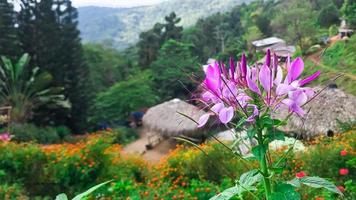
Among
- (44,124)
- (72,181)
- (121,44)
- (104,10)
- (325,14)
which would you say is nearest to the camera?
(72,181)

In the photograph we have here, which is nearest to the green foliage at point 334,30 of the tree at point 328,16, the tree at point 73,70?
the tree at point 328,16

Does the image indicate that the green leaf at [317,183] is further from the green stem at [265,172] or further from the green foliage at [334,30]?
the green foliage at [334,30]

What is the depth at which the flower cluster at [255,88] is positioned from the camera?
94 centimetres

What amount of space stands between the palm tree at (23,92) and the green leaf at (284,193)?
1452cm

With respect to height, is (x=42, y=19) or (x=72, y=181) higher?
(x=42, y=19)

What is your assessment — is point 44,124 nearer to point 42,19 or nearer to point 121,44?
point 42,19

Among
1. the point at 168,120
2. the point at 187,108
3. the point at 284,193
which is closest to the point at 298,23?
the point at 187,108

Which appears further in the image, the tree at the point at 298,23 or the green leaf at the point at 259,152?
the tree at the point at 298,23

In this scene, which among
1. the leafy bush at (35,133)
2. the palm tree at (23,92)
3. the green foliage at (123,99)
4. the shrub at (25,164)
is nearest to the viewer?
the shrub at (25,164)

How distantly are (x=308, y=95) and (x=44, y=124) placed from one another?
53.4ft

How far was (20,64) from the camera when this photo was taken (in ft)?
46.2

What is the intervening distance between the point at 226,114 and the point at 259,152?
10 centimetres

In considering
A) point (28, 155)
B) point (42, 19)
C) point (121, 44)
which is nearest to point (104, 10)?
point (121, 44)

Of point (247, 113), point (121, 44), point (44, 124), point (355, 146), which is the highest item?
point (247, 113)
